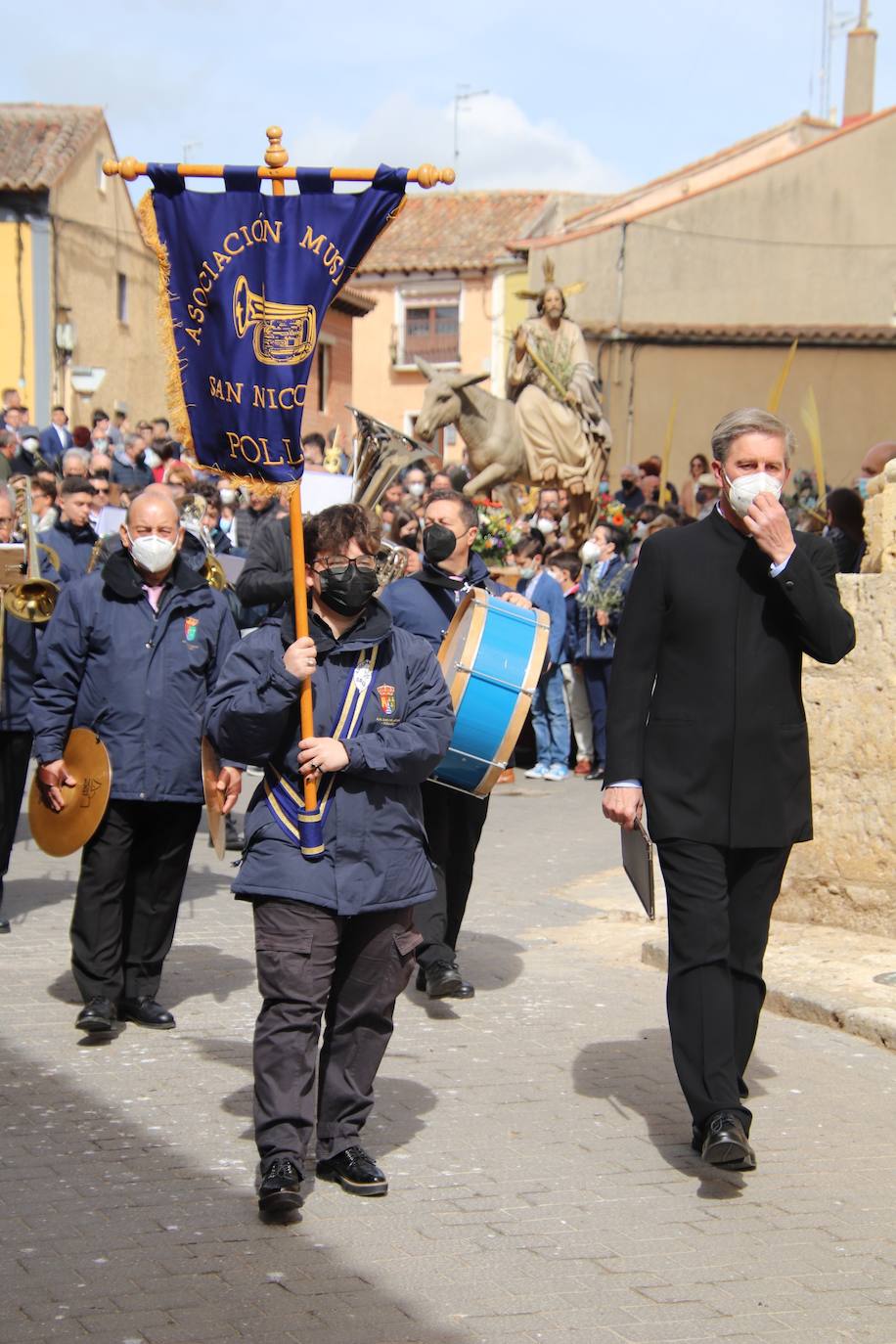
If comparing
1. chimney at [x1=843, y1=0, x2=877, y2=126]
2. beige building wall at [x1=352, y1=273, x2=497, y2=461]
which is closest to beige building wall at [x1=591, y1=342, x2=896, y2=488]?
chimney at [x1=843, y1=0, x2=877, y2=126]

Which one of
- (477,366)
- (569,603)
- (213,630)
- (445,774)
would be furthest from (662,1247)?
(477,366)

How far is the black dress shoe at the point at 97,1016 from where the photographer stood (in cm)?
665

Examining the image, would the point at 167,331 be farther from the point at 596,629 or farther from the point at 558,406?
the point at 558,406

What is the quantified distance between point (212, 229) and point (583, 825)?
7.48 m

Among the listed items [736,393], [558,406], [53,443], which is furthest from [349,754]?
[736,393]

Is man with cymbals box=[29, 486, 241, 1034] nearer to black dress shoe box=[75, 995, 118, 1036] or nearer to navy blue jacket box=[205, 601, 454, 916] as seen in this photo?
black dress shoe box=[75, 995, 118, 1036]

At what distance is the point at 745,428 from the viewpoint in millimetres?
5172

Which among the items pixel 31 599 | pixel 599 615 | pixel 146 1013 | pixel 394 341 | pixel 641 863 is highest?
pixel 394 341

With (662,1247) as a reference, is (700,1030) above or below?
above

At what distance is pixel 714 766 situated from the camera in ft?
17.2

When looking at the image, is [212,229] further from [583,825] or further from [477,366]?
[477,366]

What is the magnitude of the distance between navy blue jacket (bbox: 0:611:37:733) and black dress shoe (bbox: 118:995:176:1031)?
6.53ft

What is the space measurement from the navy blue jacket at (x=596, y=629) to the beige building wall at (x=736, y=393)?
603 inches

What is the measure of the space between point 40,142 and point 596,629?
2679cm
